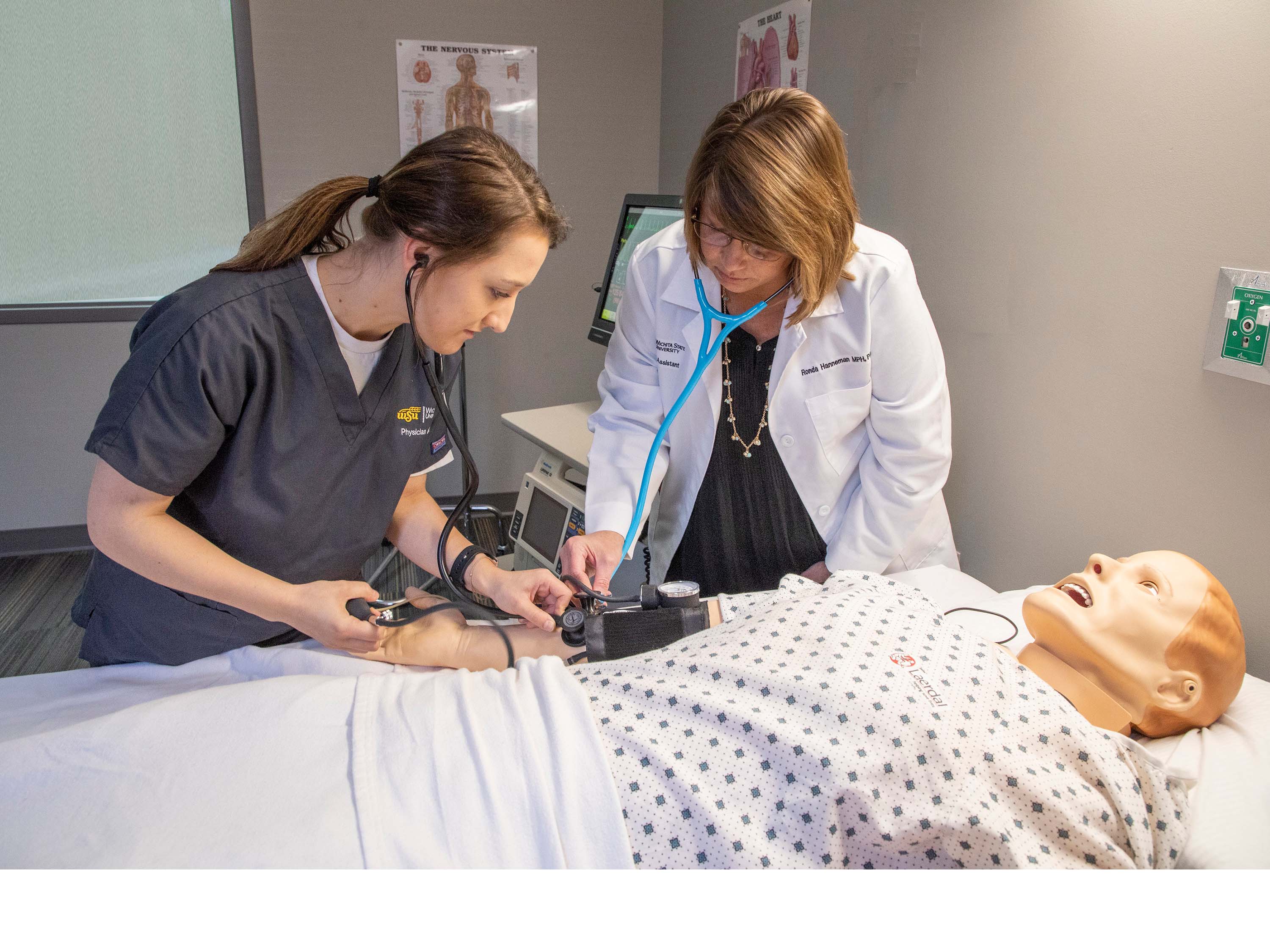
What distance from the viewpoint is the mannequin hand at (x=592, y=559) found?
1.36 meters

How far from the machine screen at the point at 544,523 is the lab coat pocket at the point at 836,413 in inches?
29.1

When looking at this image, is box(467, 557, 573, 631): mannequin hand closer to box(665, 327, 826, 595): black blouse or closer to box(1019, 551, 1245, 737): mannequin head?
box(665, 327, 826, 595): black blouse

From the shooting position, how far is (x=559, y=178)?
11.0 feet

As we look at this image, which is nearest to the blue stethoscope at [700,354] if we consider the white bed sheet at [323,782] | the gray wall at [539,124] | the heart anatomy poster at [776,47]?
the white bed sheet at [323,782]

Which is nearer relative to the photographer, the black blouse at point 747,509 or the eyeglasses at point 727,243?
the eyeglasses at point 727,243

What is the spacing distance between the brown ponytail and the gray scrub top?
0.18 ft

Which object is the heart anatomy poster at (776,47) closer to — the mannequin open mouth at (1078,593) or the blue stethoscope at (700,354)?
the blue stethoscope at (700,354)

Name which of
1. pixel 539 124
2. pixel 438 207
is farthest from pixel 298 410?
pixel 539 124

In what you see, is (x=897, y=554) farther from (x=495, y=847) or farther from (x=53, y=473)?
(x=53, y=473)

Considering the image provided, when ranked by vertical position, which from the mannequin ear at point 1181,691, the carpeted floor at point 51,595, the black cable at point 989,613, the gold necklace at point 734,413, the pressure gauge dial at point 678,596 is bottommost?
the carpeted floor at point 51,595

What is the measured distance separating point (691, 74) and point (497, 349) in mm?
1261

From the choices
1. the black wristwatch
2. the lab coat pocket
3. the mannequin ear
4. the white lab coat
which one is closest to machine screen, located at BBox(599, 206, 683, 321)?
the white lab coat

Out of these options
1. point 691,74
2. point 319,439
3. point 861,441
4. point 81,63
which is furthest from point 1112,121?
point 81,63

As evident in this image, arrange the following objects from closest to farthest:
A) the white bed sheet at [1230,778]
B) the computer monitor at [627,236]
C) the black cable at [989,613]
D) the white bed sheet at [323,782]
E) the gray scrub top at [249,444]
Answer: the white bed sheet at [323,782], the white bed sheet at [1230,778], the gray scrub top at [249,444], the black cable at [989,613], the computer monitor at [627,236]
